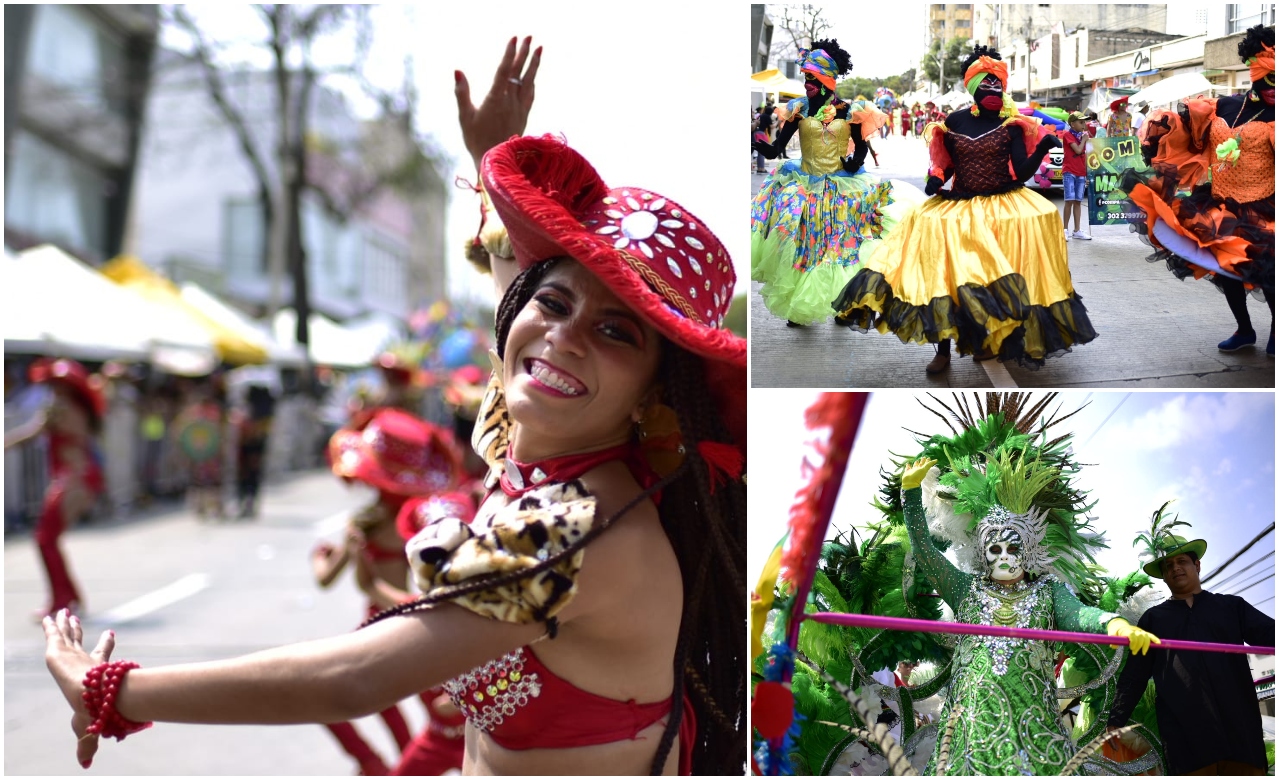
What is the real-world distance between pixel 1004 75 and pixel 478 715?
7.00 feet

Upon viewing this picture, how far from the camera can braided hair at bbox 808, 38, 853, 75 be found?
9.05ft

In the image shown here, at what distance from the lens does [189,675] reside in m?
1.85

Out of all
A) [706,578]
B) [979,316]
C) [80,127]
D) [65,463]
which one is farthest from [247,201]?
[706,578]

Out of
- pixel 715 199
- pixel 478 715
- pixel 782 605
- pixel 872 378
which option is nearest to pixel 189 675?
pixel 478 715

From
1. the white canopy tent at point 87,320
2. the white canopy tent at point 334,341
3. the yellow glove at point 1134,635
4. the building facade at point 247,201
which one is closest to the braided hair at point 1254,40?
the yellow glove at point 1134,635

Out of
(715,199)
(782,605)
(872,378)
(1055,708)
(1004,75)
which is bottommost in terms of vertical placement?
(1055,708)

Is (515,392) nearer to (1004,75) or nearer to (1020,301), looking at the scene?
(1004,75)

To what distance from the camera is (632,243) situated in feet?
6.73

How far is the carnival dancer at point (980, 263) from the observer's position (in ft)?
11.0

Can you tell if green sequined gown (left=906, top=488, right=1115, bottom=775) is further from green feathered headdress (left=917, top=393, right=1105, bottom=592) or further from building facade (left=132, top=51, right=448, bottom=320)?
building facade (left=132, top=51, right=448, bottom=320)

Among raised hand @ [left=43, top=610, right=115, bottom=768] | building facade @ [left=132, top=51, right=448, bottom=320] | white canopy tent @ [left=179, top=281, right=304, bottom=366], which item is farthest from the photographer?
building facade @ [left=132, top=51, right=448, bottom=320]

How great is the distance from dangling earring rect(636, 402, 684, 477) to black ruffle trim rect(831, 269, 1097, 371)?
1.22 m

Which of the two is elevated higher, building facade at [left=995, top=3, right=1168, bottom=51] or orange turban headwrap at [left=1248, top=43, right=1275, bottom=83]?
building facade at [left=995, top=3, right=1168, bottom=51]

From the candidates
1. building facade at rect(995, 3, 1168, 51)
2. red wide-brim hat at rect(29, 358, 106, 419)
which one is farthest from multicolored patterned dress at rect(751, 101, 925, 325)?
red wide-brim hat at rect(29, 358, 106, 419)
